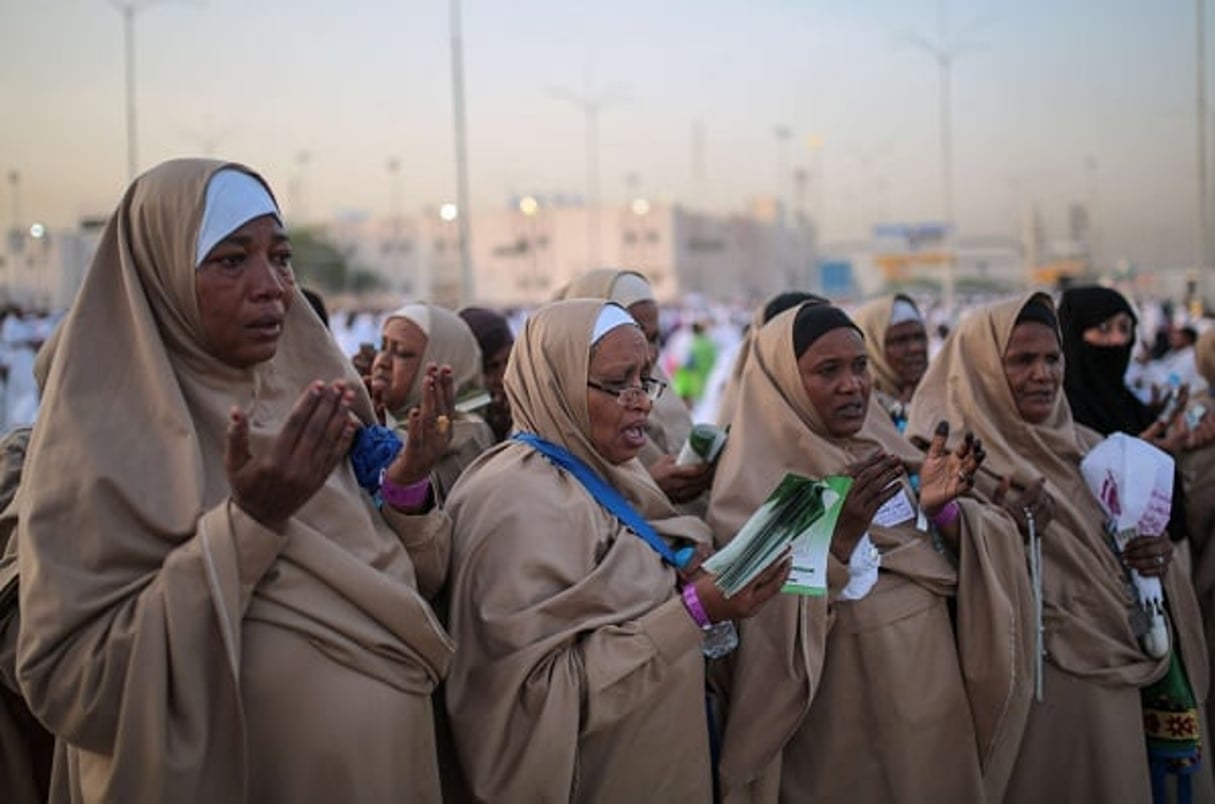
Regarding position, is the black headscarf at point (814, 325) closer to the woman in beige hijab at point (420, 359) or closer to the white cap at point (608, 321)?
the white cap at point (608, 321)

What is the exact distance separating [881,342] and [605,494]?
113 inches

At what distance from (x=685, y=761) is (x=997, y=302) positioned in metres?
1.94

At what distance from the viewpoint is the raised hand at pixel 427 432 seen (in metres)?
2.23

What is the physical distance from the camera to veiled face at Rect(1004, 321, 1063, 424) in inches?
140

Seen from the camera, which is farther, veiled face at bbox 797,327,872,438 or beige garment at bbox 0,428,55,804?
veiled face at bbox 797,327,872,438

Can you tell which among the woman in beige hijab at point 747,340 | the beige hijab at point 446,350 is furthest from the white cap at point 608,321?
the woman in beige hijab at point 747,340

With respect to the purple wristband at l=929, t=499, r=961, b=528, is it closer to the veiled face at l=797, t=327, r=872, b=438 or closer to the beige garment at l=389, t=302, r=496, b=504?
the veiled face at l=797, t=327, r=872, b=438

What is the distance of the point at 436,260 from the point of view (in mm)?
84938

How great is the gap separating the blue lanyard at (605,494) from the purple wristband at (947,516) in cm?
84

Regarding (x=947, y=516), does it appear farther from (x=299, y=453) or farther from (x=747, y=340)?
(x=299, y=453)

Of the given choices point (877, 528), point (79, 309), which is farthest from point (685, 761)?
point (79, 309)

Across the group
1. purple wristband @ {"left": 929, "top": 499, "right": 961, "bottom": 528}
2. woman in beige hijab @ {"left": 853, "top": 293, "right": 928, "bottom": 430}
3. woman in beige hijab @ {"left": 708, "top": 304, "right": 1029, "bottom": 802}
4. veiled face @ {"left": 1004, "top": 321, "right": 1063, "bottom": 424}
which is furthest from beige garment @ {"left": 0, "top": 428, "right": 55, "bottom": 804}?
woman in beige hijab @ {"left": 853, "top": 293, "right": 928, "bottom": 430}

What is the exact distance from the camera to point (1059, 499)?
3479 mm

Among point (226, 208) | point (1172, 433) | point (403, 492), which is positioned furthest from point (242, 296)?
point (1172, 433)
